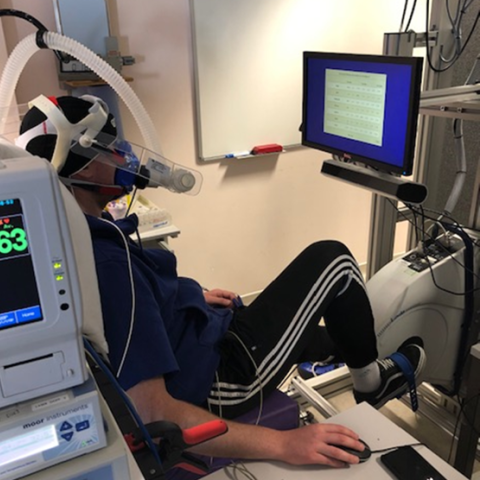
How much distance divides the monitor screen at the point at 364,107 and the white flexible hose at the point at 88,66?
1.63ft

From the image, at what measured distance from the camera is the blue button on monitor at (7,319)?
476 millimetres

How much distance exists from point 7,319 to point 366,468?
66 centimetres

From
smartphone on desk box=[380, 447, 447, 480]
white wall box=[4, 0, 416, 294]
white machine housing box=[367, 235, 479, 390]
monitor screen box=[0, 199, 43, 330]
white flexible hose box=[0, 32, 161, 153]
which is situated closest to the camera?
monitor screen box=[0, 199, 43, 330]

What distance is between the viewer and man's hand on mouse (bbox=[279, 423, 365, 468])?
86cm

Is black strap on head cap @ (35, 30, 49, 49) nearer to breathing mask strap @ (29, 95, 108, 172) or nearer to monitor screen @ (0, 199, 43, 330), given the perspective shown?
breathing mask strap @ (29, 95, 108, 172)

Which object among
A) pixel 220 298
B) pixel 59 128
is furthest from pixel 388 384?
pixel 59 128

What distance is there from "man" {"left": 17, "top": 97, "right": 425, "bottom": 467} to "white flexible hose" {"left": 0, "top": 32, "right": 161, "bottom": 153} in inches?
10.2

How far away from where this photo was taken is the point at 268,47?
7.95ft

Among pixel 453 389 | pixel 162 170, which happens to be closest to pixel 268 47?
pixel 162 170

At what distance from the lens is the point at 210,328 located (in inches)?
47.2

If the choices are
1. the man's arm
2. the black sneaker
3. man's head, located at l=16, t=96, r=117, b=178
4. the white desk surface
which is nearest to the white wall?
the white desk surface

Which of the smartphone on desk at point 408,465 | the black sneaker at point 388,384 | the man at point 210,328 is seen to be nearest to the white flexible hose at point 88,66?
the man at point 210,328

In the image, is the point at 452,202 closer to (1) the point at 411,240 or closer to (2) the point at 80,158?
(1) the point at 411,240

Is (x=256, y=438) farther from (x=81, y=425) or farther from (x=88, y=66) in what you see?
(x=88, y=66)
